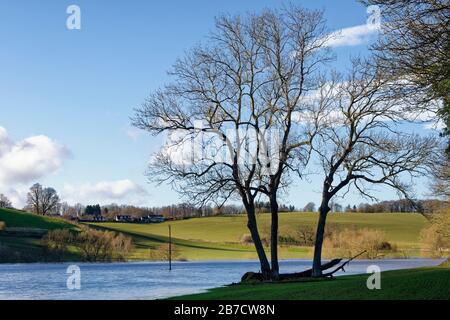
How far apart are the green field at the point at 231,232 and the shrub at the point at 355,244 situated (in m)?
8.32

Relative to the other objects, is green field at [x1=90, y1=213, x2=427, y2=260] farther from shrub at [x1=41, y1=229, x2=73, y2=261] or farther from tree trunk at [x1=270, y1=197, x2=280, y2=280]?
tree trunk at [x1=270, y1=197, x2=280, y2=280]

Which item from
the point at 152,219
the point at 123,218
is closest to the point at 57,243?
the point at 152,219

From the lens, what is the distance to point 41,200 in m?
149

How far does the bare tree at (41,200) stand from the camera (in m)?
146

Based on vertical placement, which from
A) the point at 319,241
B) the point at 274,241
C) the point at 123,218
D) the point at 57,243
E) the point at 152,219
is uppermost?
the point at 123,218

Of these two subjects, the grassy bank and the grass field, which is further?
the grassy bank

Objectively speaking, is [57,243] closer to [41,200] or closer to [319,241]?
[41,200]

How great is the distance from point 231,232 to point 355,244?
59079 mm

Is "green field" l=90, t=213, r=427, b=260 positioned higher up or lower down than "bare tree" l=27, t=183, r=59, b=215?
lower down

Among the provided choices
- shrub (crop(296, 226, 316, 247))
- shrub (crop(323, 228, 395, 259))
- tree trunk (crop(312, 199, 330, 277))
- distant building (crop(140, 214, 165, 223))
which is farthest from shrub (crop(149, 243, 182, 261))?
tree trunk (crop(312, 199, 330, 277))

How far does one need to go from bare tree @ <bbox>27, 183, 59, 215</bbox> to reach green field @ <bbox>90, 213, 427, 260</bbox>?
16.7 metres

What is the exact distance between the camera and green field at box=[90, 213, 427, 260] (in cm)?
11188

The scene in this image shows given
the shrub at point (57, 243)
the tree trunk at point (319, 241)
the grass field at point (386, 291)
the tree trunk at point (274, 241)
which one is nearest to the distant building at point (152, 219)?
the shrub at point (57, 243)

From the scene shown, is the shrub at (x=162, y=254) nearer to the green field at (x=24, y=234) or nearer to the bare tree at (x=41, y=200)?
the green field at (x=24, y=234)
